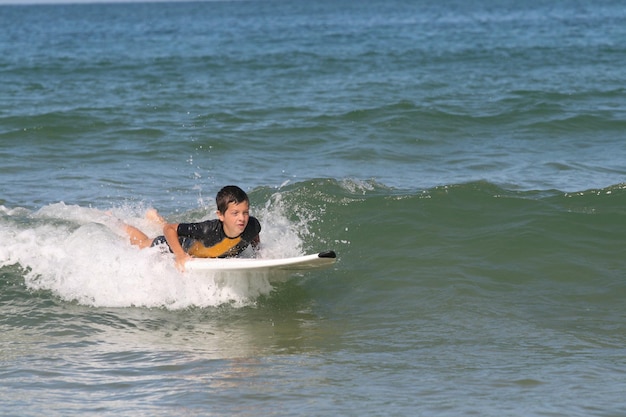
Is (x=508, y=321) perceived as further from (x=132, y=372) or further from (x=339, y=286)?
(x=132, y=372)

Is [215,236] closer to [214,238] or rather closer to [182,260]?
[214,238]

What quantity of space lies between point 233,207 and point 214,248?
549 mm

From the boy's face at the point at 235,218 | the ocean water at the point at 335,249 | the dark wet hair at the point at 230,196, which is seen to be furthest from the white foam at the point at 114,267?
the dark wet hair at the point at 230,196

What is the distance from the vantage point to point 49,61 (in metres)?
30.3

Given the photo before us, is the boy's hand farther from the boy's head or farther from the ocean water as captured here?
the boy's head

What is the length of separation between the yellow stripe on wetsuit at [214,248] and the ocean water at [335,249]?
23cm

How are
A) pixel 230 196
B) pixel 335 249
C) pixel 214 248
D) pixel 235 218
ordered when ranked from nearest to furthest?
pixel 230 196, pixel 235 218, pixel 214 248, pixel 335 249

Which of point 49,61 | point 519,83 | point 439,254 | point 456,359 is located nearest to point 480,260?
point 439,254

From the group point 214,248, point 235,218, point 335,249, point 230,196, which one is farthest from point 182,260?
point 335,249

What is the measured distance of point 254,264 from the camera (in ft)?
25.3

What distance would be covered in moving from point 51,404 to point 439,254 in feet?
15.2

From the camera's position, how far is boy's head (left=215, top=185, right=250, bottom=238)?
7.65 meters

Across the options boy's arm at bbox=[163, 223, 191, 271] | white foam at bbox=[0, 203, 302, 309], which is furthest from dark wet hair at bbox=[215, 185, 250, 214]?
white foam at bbox=[0, 203, 302, 309]

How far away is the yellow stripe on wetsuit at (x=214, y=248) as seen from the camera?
8.05m
